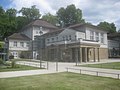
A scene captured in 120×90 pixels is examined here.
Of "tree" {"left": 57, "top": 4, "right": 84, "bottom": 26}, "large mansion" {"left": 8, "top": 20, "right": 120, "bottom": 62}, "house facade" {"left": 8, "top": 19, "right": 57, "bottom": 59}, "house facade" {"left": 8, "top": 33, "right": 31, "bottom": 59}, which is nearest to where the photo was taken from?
"large mansion" {"left": 8, "top": 20, "right": 120, "bottom": 62}

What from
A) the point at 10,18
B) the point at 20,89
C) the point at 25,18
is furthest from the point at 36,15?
the point at 20,89

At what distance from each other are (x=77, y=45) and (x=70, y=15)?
45.4 metres

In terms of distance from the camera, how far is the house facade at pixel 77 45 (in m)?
40.3

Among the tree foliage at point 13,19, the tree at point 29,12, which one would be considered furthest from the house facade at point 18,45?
the tree at point 29,12

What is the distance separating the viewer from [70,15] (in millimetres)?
82562

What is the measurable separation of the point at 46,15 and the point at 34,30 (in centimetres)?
2916

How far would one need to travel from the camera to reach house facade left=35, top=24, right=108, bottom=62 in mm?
40344

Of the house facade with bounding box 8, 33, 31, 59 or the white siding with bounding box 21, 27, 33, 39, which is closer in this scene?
the house facade with bounding box 8, 33, 31, 59

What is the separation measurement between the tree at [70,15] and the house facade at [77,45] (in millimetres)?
29488

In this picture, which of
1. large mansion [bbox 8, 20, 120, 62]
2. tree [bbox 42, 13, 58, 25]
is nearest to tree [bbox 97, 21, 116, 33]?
tree [bbox 42, 13, 58, 25]

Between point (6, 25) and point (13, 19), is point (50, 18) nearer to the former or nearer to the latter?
point (13, 19)

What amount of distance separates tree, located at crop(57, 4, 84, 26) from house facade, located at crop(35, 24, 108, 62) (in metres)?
29.5

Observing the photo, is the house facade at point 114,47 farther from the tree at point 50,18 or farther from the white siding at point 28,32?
the tree at point 50,18

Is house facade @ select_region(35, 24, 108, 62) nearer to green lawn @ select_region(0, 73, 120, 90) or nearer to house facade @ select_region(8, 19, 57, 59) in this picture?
house facade @ select_region(8, 19, 57, 59)
